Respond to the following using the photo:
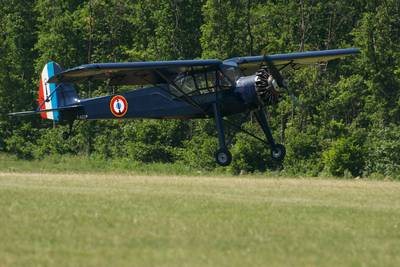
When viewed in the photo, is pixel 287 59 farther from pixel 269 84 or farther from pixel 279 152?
pixel 279 152

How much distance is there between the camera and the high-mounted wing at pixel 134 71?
24875 mm

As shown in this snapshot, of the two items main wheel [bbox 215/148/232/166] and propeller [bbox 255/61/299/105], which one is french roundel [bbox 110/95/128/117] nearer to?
main wheel [bbox 215/148/232/166]

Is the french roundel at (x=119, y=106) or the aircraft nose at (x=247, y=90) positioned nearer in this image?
the aircraft nose at (x=247, y=90)

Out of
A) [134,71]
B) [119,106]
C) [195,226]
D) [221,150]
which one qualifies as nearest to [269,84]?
[221,150]

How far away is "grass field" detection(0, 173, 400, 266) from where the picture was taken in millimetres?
10922

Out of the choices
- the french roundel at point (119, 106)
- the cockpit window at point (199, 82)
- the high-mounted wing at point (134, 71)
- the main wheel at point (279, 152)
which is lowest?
the main wheel at point (279, 152)

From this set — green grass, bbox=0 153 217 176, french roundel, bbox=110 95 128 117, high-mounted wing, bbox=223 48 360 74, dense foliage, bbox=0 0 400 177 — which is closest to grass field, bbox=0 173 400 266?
high-mounted wing, bbox=223 48 360 74

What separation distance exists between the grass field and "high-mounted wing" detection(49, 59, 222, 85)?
567 centimetres

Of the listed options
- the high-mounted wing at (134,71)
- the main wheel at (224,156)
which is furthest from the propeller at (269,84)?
the main wheel at (224,156)

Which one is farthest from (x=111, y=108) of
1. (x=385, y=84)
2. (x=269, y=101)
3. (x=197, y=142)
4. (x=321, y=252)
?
(x=321, y=252)

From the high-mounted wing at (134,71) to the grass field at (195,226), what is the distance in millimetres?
5666

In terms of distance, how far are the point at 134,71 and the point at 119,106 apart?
1496mm

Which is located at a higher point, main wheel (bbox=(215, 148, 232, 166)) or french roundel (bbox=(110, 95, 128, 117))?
french roundel (bbox=(110, 95, 128, 117))

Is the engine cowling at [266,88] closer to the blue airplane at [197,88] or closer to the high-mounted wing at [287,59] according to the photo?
the blue airplane at [197,88]
